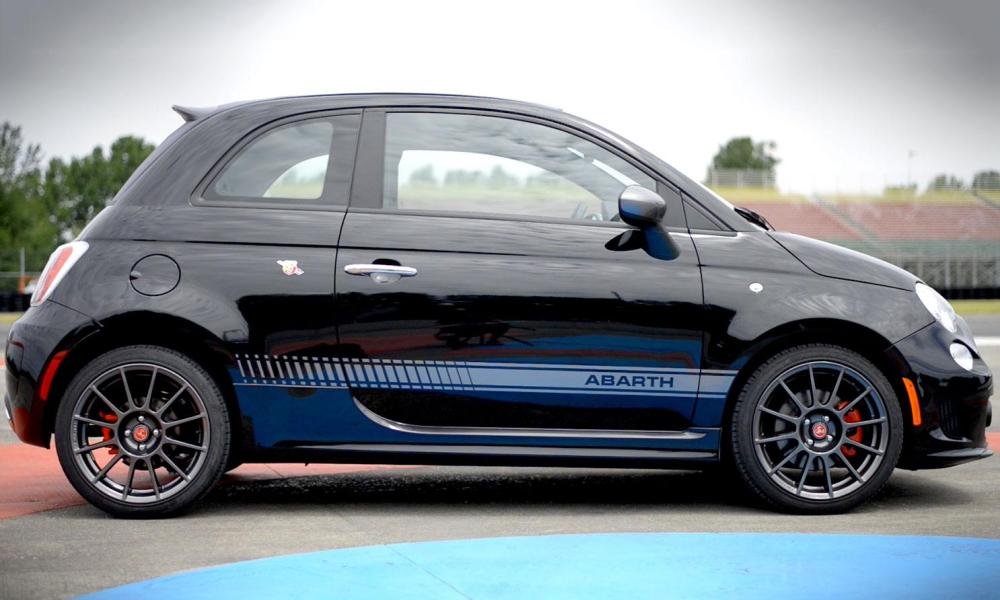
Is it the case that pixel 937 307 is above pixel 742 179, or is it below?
below

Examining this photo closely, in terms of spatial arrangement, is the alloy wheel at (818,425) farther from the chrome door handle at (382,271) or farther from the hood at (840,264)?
the chrome door handle at (382,271)

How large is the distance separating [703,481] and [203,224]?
9.17 ft

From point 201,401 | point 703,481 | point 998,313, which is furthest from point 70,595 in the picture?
point 998,313

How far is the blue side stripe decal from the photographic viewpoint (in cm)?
527

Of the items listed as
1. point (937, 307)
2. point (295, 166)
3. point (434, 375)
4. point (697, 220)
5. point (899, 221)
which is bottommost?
point (434, 375)

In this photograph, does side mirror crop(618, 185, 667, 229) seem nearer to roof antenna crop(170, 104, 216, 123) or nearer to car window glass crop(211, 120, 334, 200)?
car window glass crop(211, 120, 334, 200)

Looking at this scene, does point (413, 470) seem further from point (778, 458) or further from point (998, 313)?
point (998, 313)

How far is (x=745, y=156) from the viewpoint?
138 m

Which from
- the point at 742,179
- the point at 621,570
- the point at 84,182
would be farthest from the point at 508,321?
the point at 84,182

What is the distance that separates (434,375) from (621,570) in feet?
4.12

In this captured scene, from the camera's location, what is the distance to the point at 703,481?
654 centimetres

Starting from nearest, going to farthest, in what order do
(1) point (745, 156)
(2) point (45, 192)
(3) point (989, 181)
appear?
(3) point (989, 181) → (2) point (45, 192) → (1) point (745, 156)

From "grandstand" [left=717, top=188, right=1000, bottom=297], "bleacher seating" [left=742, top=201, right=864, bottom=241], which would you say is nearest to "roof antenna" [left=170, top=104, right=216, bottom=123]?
"grandstand" [left=717, top=188, right=1000, bottom=297]

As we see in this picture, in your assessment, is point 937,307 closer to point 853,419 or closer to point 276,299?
point 853,419
